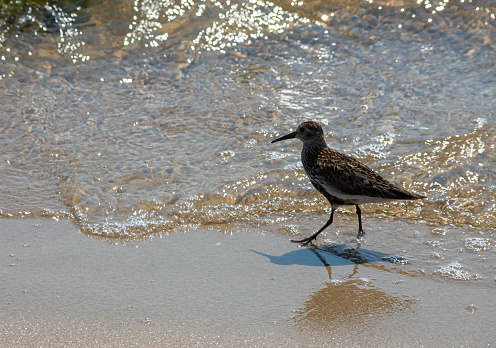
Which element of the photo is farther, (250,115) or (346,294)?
(250,115)

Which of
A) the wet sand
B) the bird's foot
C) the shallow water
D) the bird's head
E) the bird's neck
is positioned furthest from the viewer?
the bird's head

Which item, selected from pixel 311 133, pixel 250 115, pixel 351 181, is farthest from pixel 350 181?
pixel 250 115

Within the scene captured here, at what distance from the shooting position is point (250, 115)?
7781 millimetres

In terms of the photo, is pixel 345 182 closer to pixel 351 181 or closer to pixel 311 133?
pixel 351 181

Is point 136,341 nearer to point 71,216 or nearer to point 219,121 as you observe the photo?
point 71,216

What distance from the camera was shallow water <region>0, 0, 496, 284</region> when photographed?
5.58 meters

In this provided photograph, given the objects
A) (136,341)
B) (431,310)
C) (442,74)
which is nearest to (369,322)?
(431,310)

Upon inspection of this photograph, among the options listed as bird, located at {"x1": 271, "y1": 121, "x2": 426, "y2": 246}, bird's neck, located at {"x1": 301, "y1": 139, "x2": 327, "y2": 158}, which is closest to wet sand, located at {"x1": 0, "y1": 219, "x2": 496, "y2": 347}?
bird, located at {"x1": 271, "y1": 121, "x2": 426, "y2": 246}

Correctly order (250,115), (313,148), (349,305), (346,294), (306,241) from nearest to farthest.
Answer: (349,305)
(346,294)
(306,241)
(313,148)
(250,115)

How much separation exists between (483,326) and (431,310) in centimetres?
37

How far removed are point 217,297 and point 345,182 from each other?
1797 millimetres

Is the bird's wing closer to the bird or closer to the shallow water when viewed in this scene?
the bird

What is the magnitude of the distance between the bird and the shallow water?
340mm

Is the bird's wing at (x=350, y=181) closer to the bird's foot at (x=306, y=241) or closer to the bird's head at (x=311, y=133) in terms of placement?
the bird's head at (x=311, y=133)
